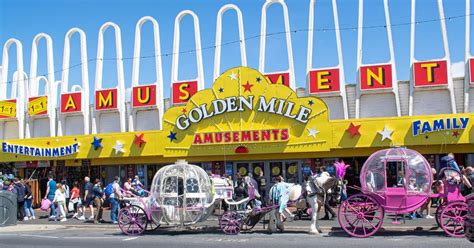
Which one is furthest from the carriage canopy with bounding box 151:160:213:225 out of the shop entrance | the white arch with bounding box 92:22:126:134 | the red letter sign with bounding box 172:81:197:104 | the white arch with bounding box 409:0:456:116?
the white arch with bounding box 92:22:126:134

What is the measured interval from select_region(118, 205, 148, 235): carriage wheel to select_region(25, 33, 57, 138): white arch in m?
13.7

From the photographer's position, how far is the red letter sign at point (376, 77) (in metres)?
21.9

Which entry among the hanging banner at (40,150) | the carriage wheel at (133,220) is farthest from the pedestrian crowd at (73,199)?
the hanging banner at (40,150)

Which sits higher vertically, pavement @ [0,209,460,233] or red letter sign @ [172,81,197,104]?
red letter sign @ [172,81,197,104]

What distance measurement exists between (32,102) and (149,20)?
763cm

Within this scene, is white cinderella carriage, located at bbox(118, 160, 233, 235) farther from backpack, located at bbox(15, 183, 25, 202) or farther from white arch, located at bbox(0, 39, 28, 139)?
white arch, located at bbox(0, 39, 28, 139)

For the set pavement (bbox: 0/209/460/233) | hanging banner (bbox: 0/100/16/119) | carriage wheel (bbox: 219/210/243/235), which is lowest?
pavement (bbox: 0/209/460/233)

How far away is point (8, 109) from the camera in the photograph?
93.3 ft

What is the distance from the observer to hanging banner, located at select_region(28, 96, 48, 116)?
27594 mm

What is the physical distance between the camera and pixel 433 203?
20.0 meters

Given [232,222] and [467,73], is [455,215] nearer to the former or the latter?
[232,222]

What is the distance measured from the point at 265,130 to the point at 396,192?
955 cm

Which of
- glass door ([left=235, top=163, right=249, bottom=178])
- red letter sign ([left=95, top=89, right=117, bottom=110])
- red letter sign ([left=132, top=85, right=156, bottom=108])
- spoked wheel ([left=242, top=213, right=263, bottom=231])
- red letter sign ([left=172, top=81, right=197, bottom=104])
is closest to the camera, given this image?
spoked wheel ([left=242, top=213, right=263, bottom=231])

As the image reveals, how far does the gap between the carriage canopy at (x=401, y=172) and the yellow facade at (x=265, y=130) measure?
684 centimetres
